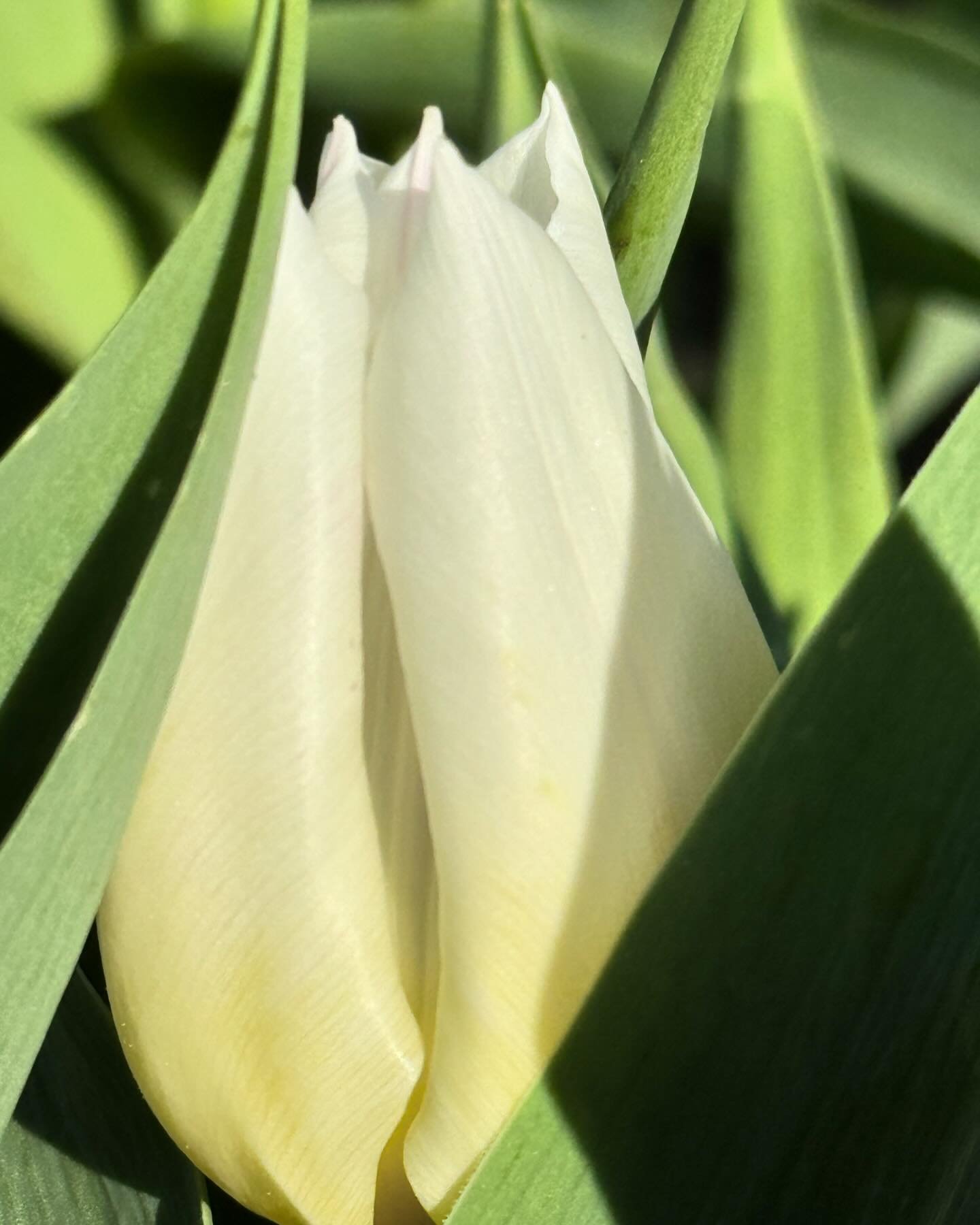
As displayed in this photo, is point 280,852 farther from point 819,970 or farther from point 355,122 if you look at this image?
point 355,122

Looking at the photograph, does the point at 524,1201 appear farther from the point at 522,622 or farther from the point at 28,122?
the point at 28,122

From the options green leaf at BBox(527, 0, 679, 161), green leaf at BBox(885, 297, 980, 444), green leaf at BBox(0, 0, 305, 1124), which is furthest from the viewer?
green leaf at BBox(885, 297, 980, 444)

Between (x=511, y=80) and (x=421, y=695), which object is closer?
(x=421, y=695)

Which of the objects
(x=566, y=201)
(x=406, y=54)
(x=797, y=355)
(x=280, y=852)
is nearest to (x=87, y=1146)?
(x=280, y=852)

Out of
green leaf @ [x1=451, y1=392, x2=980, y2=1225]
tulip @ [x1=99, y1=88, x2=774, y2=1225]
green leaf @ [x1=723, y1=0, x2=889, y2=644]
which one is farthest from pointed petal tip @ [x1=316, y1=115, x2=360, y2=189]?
green leaf @ [x1=723, y1=0, x2=889, y2=644]

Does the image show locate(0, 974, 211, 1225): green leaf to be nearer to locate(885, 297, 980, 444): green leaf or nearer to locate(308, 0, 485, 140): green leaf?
locate(308, 0, 485, 140): green leaf
